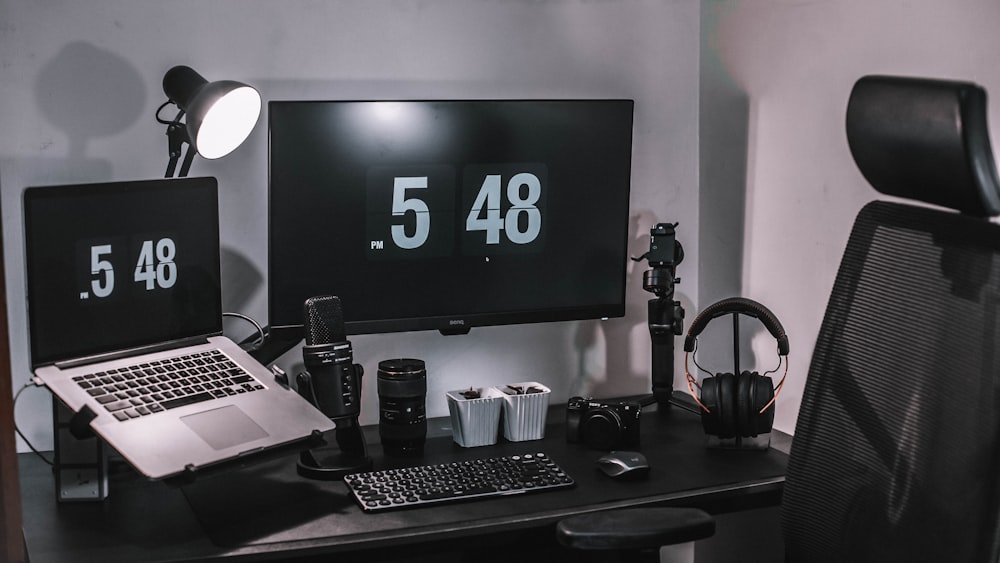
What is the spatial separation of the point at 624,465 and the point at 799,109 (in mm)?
786

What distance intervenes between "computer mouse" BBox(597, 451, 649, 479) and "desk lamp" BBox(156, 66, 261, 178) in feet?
2.68

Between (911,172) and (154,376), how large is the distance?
3.73 feet

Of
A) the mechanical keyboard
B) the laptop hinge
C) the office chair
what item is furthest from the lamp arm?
the office chair

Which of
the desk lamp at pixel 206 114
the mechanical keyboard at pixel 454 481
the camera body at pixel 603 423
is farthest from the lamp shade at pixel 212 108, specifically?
the camera body at pixel 603 423

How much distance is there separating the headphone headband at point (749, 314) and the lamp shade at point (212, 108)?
2.87 ft

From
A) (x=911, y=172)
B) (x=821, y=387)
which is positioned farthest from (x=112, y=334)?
(x=911, y=172)

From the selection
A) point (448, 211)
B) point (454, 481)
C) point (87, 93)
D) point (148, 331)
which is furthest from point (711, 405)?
point (87, 93)

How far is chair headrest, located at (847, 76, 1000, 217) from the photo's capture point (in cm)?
116

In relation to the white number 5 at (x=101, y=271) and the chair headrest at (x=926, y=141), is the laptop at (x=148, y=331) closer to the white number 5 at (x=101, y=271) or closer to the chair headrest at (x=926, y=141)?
the white number 5 at (x=101, y=271)

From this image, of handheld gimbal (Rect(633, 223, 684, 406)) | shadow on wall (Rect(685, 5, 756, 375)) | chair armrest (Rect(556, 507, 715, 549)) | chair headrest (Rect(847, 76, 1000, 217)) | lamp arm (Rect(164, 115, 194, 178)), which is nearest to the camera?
chair headrest (Rect(847, 76, 1000, 217))

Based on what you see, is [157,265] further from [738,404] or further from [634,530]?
[738,404]

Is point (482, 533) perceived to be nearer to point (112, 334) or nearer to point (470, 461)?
point (470, 461)

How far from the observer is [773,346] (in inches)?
81.6

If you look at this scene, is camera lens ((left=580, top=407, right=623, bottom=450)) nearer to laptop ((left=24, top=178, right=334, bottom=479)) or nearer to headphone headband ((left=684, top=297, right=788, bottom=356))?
headphone headband ((left=684, top=297, right=788, bottom=356))
